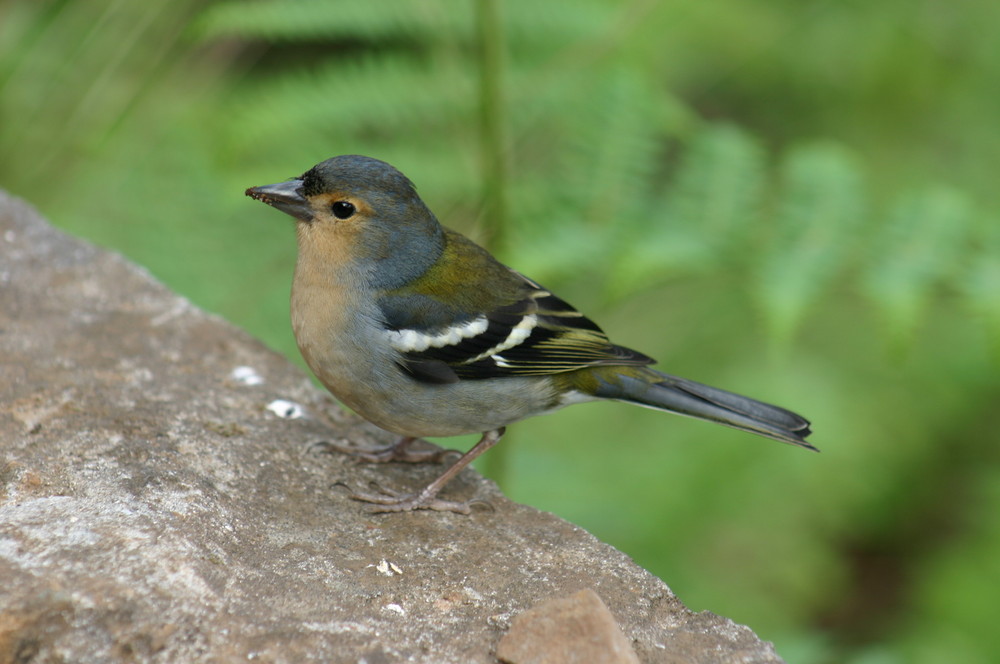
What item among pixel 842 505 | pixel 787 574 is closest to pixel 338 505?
pixel 787 574

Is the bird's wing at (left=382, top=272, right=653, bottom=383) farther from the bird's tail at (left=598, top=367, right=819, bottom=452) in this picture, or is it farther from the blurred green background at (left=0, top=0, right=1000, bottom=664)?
the blurred green background at (left=0, top=0, right=1000, bottom=664)

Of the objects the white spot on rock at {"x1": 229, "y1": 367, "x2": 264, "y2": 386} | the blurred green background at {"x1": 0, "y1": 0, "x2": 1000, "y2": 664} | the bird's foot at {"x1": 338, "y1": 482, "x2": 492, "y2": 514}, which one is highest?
the blurred green background at {"x1": 0, "y1": 0, "x2": 1000, "y2": 664}

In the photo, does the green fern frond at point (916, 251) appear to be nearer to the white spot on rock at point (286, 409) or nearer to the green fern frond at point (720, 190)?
the green fern frond at point (720, 190)

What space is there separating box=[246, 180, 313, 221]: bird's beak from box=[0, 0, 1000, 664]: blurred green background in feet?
3.50

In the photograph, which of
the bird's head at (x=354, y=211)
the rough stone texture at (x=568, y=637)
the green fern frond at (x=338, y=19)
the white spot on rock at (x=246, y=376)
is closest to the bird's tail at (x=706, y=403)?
the bird's head at (x=354, y=211)

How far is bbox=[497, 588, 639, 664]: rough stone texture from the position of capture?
2.60 m

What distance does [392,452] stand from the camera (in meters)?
4.02

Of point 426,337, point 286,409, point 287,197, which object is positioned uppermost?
point 287,197

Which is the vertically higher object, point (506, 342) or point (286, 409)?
point (506, 342)

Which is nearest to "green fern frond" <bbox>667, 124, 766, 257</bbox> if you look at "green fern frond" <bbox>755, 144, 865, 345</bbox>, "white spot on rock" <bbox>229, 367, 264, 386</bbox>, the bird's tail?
"green fern frond" <bbox>755, 144, 865, 345</bbox>

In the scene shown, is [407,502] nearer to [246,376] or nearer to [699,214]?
[246,376]

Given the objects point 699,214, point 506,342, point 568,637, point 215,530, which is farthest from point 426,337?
point 699,214

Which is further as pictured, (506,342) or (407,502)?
(506,342)

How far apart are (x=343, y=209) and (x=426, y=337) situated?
54cm
